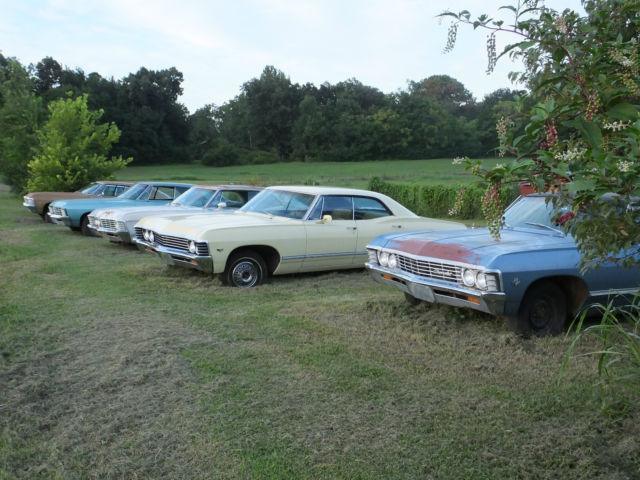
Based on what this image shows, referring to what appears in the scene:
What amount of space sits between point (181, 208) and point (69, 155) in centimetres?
1277

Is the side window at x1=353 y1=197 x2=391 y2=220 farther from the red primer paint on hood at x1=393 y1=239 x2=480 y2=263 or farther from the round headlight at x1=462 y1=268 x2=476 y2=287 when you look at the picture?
the round headlight at x1=462 y1=268 x2=476 y2=287

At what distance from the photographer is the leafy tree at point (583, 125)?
103 inches

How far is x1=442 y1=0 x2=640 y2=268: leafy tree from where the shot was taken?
261cm

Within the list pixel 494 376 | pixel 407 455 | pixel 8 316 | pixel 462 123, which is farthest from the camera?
pixel 462 123

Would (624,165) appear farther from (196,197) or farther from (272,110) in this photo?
(272,110)

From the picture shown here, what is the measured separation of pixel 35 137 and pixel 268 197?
2042cm

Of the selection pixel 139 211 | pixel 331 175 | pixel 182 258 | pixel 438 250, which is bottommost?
pixel 182 258

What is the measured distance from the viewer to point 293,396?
4.31 m

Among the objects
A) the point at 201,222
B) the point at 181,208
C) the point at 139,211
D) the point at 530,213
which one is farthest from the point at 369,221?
the point at 139,211

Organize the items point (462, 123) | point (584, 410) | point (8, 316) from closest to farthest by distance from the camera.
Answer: point (584, 410)
point (8, 316)
point (462, 123)

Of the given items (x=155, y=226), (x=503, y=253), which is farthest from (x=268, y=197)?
(x=503, y=253)

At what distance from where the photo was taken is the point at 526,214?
657cm

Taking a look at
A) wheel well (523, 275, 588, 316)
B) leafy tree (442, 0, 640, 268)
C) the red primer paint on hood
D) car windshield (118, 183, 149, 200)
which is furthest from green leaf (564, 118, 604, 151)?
car windshield (118, 183, 149, 200)

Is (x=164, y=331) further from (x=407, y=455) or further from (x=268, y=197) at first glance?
(x=268, y=197)
